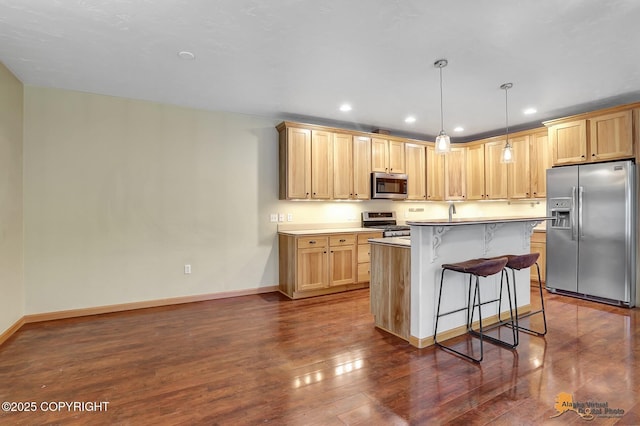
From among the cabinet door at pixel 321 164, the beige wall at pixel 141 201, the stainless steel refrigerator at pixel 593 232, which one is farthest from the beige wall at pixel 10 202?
the stainless steel refrigerator at pixel 593 232

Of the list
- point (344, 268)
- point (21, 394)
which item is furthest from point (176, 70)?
point (344, 268)

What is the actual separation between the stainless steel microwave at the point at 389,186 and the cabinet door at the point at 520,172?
1802 mm

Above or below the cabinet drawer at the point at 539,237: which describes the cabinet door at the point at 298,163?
above

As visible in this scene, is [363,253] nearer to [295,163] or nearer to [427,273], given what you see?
[295,163]

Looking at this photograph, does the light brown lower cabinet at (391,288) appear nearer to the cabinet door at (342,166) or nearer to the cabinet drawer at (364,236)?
the cabinet drawer at (364,236)

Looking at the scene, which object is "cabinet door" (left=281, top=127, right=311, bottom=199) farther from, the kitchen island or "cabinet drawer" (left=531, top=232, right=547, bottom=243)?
"cabinet drawer" (left=531, top=232, right=547, bottom=243)

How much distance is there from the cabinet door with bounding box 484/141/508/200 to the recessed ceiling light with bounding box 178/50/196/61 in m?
5.15

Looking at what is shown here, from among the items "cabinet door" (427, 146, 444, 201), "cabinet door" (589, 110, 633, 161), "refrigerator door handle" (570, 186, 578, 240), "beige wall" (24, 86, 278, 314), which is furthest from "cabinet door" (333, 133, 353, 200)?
"cabinet door" (589, 110, 633, 161)

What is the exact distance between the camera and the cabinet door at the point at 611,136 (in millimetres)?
4051

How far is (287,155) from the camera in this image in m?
4.68

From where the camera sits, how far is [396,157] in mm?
5641

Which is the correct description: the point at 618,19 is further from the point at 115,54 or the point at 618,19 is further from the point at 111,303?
the point at 111,303

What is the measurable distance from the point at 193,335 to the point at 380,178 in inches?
143

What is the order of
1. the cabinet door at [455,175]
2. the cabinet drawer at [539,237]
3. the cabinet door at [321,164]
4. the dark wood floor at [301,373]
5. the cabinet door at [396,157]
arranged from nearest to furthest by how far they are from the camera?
1. the dark wood floor at [301,373]
2. the cabinet door at [321,164]
3. the cabinet drawer at [539,237]
4. the cabinet door at [396,157]
5. the cabinet door at [455,175]
